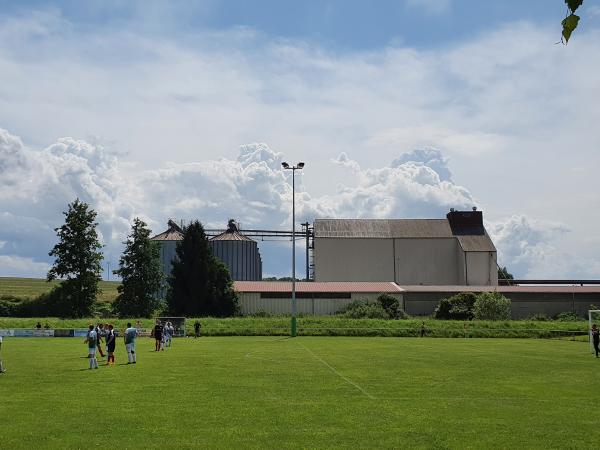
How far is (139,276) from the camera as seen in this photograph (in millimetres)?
90188

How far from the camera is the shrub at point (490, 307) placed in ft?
250

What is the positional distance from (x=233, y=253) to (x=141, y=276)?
66.4 ft

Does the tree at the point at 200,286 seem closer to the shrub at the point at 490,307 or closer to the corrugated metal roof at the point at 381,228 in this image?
the corrugated metal roof at the point at 381,228

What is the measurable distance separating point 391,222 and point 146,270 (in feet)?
127

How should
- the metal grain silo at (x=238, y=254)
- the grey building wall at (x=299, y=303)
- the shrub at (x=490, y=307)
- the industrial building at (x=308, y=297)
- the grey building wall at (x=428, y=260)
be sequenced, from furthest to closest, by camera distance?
1. the metal grain silo at (x=238, y=254)
2. the grey building wall at (x=428, y=260)
3. the industrial building at (x=308, y=297)
4. the grey building wall at (x=299, y=303)
5. the shrub at (x=490, y=307)

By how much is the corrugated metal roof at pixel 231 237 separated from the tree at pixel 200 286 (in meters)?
23.3

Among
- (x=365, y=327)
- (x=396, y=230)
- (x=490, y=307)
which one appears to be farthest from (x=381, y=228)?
(x=365, y=327)

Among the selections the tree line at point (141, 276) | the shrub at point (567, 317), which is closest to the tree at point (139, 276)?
the tree line at point (141, 276)

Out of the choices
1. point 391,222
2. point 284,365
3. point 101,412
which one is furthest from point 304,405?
point 391,222

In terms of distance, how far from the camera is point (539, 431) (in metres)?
14.6

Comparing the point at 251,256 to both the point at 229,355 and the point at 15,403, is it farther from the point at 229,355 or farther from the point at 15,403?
the point at 15,403

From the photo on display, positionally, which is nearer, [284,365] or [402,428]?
[402,428]

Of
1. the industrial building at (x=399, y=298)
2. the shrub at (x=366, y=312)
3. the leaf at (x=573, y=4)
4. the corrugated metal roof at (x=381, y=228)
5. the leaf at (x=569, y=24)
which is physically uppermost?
the corrugated metal roof at (x=381, y=228)

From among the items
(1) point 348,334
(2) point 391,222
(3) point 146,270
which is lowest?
(1) point 348,334
